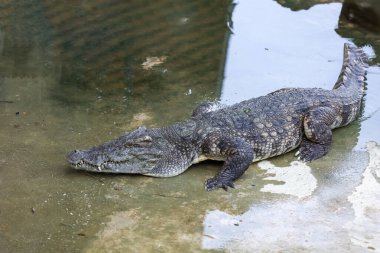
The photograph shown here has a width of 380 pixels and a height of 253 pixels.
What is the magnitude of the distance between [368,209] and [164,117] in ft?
7.41

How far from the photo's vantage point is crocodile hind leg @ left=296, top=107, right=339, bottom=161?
16.9 feet

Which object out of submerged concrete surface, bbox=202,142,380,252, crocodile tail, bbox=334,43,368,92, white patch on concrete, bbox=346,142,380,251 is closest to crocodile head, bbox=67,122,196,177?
submerged concrete surface, bbox=202,142,380,252

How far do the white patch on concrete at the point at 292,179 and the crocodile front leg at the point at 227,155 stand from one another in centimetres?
25

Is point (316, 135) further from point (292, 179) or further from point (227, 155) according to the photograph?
point (227, 155)

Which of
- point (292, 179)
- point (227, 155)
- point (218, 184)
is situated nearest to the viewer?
point (218, 184)

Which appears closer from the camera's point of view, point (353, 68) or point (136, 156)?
point (136, 156)

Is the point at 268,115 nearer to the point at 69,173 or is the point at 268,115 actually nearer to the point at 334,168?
the point at 334,168

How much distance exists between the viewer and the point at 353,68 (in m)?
6.28

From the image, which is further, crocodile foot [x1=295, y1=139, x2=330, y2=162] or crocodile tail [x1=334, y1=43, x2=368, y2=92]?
crocodile tail [x1=334, y1=43, x2=368, y2=92]

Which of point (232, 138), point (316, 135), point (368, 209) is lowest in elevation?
point (368, 209)

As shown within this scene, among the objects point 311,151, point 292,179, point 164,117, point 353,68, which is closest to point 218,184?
point 292,179

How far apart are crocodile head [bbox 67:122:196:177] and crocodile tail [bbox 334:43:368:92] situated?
2.15m

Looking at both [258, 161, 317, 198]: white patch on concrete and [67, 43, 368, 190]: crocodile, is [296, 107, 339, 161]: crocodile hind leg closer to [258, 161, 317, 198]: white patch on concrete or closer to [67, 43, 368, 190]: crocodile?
[67, 43, 368, 190]: crocodile

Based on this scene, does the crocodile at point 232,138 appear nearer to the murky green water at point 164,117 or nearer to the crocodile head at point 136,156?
the crocodile head at point 136,156
